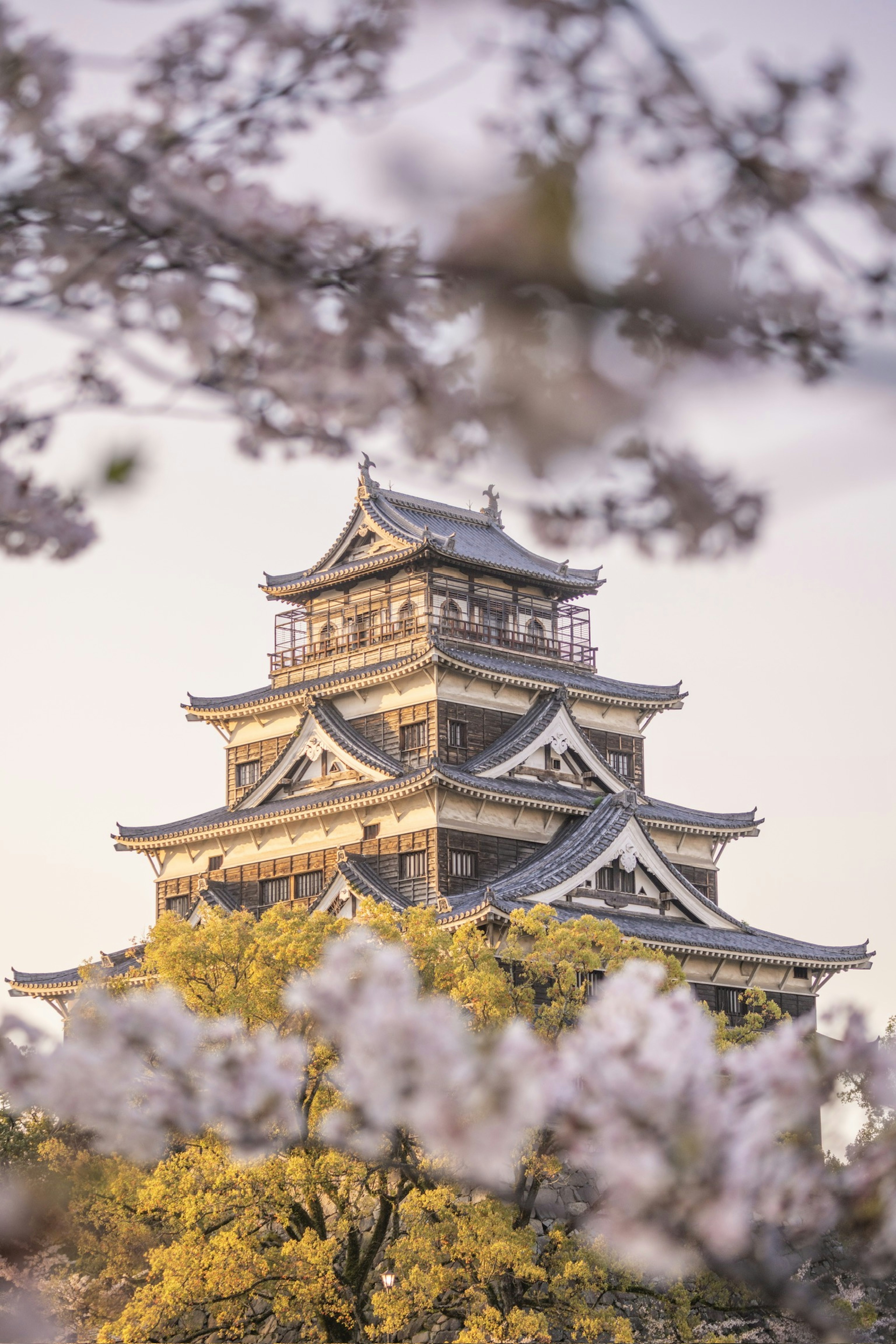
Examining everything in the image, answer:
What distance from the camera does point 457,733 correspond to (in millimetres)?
32188

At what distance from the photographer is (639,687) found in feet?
119

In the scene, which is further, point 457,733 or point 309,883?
point 309,883

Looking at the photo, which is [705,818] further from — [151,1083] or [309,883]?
[151,1083]

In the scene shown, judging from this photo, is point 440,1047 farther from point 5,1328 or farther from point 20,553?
point 5,1328

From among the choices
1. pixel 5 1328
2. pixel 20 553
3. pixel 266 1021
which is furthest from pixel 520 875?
pixel 20 553

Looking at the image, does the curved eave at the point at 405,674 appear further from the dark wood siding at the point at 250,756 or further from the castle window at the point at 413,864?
the castle window at the point at 413,864

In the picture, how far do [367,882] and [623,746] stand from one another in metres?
9.03

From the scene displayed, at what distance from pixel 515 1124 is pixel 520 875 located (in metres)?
24.0

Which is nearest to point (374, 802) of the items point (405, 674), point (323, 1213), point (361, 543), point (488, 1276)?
point (405, 674)

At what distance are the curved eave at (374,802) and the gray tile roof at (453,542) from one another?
20.6 ft

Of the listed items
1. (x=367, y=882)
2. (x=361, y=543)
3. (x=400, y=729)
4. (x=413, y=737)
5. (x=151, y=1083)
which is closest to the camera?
(x=151, y=1083)

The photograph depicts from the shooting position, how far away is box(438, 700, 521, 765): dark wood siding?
31688mm

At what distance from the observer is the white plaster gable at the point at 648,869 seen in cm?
2912

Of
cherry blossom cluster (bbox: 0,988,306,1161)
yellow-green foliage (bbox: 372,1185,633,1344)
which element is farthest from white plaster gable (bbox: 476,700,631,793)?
cherry blossom cluster (bbox: 0,988,306,1161)
